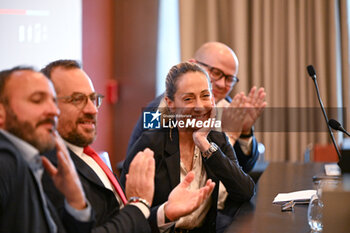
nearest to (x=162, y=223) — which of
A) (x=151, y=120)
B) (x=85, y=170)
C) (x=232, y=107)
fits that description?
(x=85, y=170)

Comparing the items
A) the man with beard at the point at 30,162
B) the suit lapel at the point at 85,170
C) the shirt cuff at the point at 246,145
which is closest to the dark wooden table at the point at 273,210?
the shirt cuff at the point at 246,145

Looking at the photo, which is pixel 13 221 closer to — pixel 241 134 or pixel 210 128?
pixel 210 128

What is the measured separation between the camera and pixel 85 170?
1.54m

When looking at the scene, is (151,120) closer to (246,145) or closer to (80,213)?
(246,145)

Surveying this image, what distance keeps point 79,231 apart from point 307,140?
145 inches

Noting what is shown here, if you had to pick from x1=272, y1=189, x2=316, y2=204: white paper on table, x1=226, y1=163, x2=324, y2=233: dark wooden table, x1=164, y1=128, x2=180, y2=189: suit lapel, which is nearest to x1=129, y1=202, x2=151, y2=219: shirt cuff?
x1=226, y1=163, x2=324, y2=233: dark wooden table

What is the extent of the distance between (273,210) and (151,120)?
0.86 m

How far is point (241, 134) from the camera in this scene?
111 inches

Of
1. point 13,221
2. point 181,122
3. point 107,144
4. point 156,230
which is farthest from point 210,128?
point 107,144

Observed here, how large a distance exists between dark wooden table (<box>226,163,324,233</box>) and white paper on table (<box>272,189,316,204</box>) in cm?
4

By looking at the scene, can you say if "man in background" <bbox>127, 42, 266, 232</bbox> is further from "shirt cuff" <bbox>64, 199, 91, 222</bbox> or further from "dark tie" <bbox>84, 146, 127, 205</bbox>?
"shirt cuff" <bbox>64, 199, 91, 222</bbox>

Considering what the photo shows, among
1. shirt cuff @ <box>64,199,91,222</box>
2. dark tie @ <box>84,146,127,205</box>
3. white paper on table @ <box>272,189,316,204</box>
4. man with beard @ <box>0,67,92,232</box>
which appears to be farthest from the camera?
white paper on table @ <box>272,189,316,204</box>

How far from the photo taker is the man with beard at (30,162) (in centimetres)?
109

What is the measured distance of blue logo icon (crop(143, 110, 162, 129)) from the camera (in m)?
2.34
